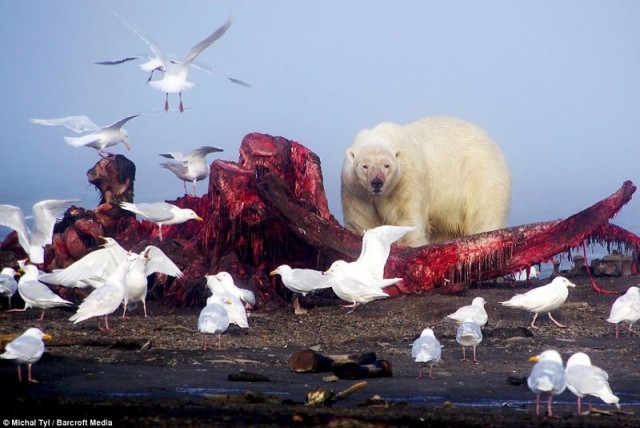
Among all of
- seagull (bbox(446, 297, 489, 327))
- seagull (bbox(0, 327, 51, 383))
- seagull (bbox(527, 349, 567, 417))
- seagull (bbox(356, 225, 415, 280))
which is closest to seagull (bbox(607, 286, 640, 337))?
seagull (bbox(446, 297, 489, 327))

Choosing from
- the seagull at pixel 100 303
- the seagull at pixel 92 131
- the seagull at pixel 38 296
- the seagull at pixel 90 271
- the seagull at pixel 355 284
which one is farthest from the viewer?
the seagull at pixel 92 131

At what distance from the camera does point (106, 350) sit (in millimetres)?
9562

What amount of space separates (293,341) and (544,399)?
359 centimetres

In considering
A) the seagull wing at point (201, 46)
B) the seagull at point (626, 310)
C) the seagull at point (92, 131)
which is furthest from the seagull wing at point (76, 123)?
the seagull at point (626, 310)

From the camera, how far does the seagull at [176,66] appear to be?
17344 millimetres

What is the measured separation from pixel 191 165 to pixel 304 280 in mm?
4812

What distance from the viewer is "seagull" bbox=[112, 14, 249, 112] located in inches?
683

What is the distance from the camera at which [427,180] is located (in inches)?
652

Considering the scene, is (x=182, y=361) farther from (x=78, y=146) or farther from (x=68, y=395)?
(x=78, y=146)

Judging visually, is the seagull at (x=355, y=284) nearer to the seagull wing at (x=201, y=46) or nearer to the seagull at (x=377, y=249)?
the seagull at (x=377, y=249)

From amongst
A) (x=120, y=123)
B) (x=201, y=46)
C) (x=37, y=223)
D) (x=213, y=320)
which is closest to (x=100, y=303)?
(x=213, y=320)

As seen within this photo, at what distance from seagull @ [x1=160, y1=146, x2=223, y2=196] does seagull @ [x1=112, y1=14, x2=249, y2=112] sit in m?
1.00

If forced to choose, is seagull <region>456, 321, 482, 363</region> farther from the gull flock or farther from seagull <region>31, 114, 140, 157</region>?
seagull <region>31, 114, 140, 157</region>

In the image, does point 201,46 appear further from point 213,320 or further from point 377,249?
point 213,320
